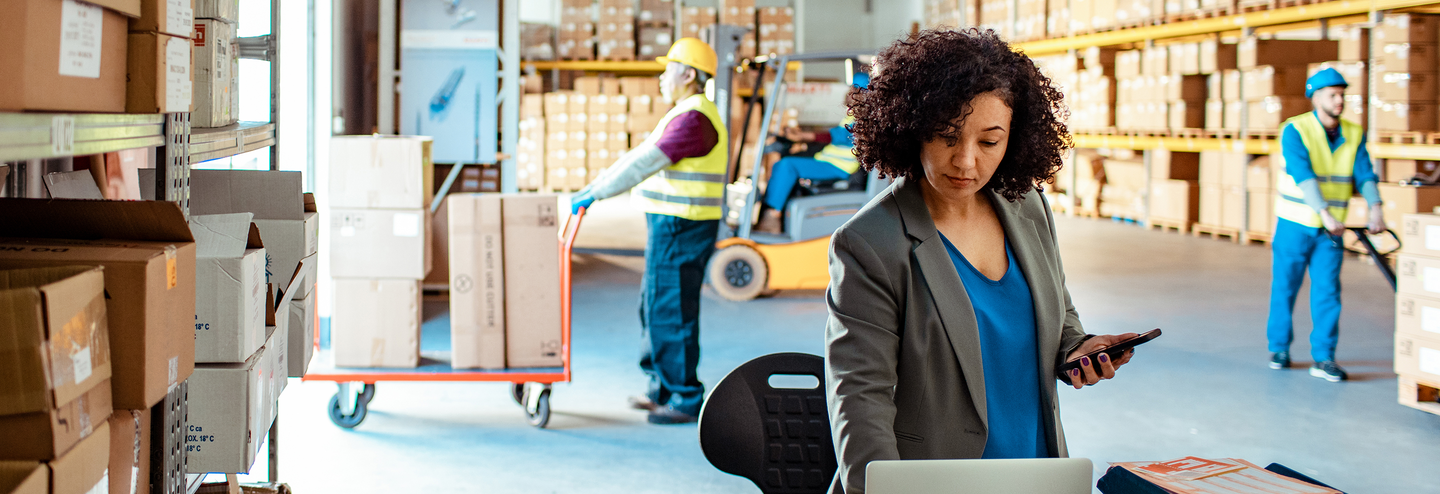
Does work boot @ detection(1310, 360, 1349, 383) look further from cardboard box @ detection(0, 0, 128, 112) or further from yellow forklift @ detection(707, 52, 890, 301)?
cardboard box @ detection(0, 0, 128, 112)

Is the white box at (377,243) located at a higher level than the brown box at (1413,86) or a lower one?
lower

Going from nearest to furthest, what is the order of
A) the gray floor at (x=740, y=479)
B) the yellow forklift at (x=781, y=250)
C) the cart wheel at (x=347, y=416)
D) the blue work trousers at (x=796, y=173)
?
the gray floor at (x=740, y=479), the cart wheel at (x=347, y=416), the yellow forklift at (x=781, y=250), the blue work trousers at (x=796, y=173)

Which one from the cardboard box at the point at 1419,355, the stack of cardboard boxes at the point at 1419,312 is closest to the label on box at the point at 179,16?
the stack of cardboard boxes at the point at 1419,312

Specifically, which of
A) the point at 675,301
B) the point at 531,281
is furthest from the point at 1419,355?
the point at 531,281

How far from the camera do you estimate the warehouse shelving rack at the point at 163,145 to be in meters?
1.33

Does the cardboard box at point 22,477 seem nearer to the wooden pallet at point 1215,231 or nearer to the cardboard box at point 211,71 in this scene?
the cardboard box at point 211,71

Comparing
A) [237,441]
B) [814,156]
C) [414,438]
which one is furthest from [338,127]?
[237,441]

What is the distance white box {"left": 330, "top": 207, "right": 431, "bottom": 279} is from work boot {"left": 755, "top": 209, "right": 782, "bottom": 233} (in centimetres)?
405

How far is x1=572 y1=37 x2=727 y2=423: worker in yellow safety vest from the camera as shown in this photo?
14.8 feet

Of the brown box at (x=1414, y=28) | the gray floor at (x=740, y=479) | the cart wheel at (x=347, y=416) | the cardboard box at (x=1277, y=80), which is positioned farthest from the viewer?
the cardboard box at (x=1277, y=80)

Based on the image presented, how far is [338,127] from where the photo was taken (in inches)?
252

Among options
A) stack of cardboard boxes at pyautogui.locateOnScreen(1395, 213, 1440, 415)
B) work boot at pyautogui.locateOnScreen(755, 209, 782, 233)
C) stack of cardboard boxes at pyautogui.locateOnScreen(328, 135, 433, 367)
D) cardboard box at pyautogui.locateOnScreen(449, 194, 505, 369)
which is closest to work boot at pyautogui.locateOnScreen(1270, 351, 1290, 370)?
stack of cardboard boxes at pyautogui.locateOnScreen(1395, 213, 1440, 415)

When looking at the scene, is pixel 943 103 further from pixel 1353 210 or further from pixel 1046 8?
pixel 1046 8

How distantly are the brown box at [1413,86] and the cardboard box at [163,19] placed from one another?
923 cm
